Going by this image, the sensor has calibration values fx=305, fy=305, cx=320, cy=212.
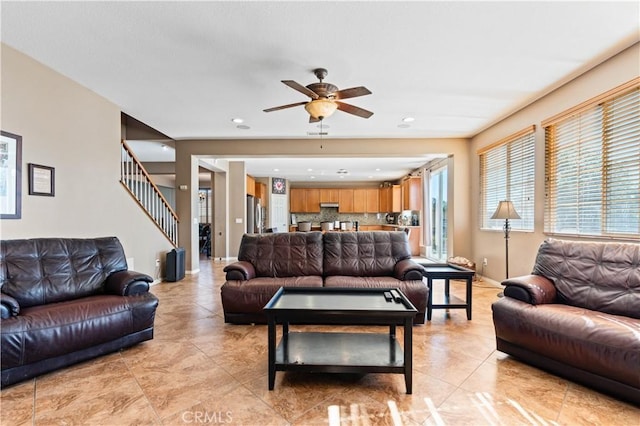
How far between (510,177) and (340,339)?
3.80 meters

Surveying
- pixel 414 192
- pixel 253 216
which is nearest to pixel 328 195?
pixel 414 192

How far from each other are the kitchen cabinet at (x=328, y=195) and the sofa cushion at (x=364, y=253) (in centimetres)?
753

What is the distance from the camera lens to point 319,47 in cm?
270

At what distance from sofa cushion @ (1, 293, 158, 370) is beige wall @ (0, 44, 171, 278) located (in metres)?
1.19

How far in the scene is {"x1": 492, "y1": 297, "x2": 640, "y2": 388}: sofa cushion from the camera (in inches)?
71.0

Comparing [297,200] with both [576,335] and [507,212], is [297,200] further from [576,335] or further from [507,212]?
[576,335]

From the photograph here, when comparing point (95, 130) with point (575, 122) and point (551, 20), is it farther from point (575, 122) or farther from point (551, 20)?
point (575, 122)

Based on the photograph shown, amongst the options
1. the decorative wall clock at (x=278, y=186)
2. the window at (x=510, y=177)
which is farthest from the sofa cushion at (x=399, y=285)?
the decorative wall clock at (x=278, y=186)

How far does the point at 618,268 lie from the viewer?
238 centimetres

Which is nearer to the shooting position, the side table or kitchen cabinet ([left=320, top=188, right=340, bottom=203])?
the side table

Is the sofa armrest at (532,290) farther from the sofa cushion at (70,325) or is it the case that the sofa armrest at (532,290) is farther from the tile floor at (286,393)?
the sofa cushion at (70,325)

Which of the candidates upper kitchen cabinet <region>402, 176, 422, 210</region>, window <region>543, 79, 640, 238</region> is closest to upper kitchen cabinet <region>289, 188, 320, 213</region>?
upper kitchen cabinet <region>402, 176, 422, 210</region>

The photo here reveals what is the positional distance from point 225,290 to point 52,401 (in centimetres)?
150

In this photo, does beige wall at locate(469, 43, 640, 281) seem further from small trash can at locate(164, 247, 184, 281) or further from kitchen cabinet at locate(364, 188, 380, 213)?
kitchen cabinet at locate(364, 188, 380, 213)
